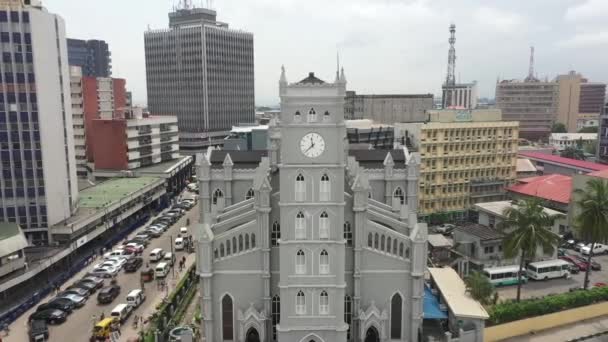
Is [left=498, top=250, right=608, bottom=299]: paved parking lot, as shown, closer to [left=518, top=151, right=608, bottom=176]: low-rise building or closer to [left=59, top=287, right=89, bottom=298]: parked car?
[left=518, top=151, right=608, bottom=176]: low-rise building

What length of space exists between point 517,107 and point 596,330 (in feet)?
506

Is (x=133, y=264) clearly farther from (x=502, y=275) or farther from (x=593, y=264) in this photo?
(x=593, y=264)

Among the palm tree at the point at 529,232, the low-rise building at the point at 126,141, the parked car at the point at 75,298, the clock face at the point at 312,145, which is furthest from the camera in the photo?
the low-rise building at the point at 126,141

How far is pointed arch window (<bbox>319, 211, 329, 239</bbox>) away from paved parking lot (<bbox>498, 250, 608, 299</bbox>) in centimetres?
2494

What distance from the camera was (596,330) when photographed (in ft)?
141

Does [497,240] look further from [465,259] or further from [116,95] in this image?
[116,95]

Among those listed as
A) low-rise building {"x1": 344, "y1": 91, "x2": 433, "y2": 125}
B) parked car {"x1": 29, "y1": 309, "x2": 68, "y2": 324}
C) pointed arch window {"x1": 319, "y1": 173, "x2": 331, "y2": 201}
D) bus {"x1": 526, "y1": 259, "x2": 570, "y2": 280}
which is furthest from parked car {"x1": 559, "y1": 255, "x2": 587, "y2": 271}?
low-rise building {"x1": 344, "y1": 91, "x2": 433, "y2": 125}

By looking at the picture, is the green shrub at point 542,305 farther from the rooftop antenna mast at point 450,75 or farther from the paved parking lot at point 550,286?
the rooftop antenna mast at point 450,75

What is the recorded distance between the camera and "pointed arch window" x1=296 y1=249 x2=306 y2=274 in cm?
3603

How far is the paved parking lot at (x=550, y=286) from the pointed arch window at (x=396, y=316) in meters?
16.5

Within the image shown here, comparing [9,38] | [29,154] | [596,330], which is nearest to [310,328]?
[596,330]

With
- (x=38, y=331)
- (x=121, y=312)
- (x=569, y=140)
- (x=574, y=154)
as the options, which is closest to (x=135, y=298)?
(x=121, y=312)

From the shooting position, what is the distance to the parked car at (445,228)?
70562 mm

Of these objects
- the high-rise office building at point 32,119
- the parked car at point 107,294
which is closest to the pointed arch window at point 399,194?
the parked car at point 107,294
